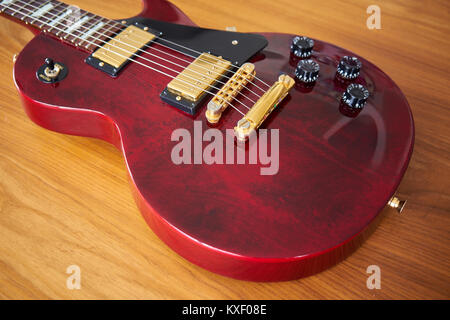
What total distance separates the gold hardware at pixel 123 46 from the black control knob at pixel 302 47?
0.93 feet

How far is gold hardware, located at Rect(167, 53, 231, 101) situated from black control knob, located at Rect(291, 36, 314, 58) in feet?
0.44

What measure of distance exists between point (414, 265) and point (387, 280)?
0.06 metres

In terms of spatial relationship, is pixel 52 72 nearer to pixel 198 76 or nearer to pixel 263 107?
pixel 198 76

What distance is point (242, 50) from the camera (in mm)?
759

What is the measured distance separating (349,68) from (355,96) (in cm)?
7

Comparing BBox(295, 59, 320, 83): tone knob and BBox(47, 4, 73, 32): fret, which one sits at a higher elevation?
BBox(47, 4, 73, 32): fret

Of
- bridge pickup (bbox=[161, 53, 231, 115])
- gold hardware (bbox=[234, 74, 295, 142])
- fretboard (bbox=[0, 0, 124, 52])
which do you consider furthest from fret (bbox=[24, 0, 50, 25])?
gold hardware (bbox=[234, 74, 295, 142])

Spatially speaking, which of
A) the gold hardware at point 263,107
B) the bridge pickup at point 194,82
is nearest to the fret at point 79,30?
the bridge pickup at point 194,82

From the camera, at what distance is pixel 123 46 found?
0.76m

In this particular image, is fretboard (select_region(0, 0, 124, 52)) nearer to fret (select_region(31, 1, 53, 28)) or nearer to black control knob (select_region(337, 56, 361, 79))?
fret (select_region(31, 1, 53, 28))

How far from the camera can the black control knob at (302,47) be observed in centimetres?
74

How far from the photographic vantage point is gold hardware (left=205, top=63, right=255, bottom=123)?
0.65 meters

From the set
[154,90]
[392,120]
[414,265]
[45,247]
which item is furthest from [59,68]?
[414,265]
